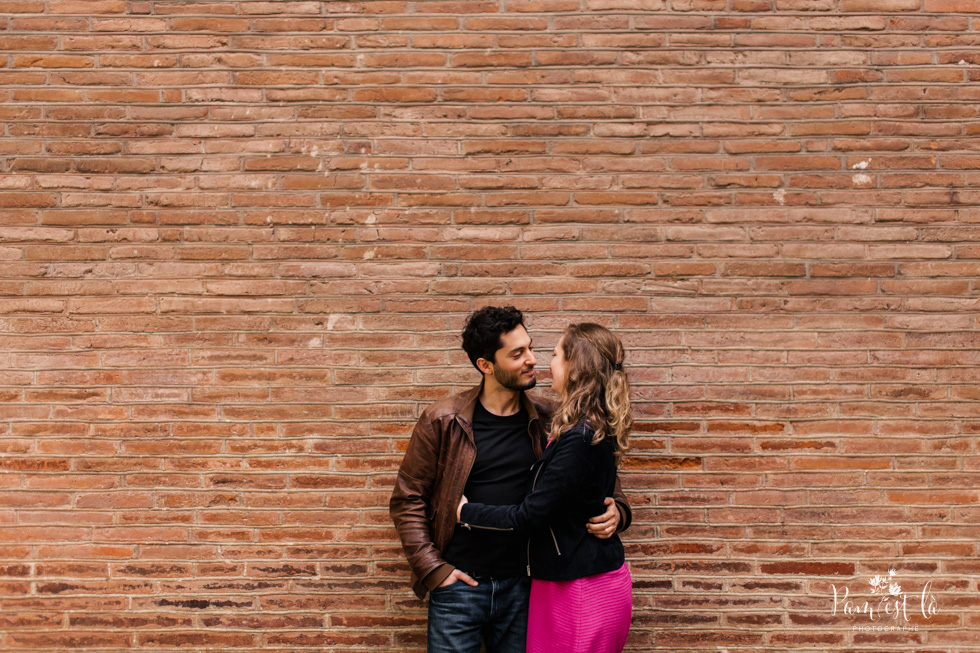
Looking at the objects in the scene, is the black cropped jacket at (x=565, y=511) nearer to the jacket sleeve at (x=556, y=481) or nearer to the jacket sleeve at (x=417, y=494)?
the jacket sleeve at (x=556, y=481)

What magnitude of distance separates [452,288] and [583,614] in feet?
5.56

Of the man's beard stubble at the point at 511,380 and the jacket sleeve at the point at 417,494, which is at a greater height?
the man's beard stubble at the point at 511,380

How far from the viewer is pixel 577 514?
269 cm

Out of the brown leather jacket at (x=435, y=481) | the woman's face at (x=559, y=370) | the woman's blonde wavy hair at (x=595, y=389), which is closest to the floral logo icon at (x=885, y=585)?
the brown leather jacket at (x=435, y=481)

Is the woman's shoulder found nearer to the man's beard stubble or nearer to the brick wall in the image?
the man's beard stubble

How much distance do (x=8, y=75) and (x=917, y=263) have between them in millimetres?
4993

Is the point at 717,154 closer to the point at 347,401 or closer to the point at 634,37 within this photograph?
the point at 634,37

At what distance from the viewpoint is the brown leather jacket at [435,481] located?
9.48 feet

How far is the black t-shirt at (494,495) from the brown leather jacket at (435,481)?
0.16 ft

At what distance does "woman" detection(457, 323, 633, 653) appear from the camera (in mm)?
2605

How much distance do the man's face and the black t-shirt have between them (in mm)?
251

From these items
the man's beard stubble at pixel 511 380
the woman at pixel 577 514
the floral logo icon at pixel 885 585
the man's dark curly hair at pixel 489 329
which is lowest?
the floral logo icon at pixel 885 585

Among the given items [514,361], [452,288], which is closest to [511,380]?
[514,361]

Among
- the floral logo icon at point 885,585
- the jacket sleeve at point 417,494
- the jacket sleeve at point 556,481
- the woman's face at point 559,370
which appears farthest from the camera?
the floral logo icon at point 885,585
